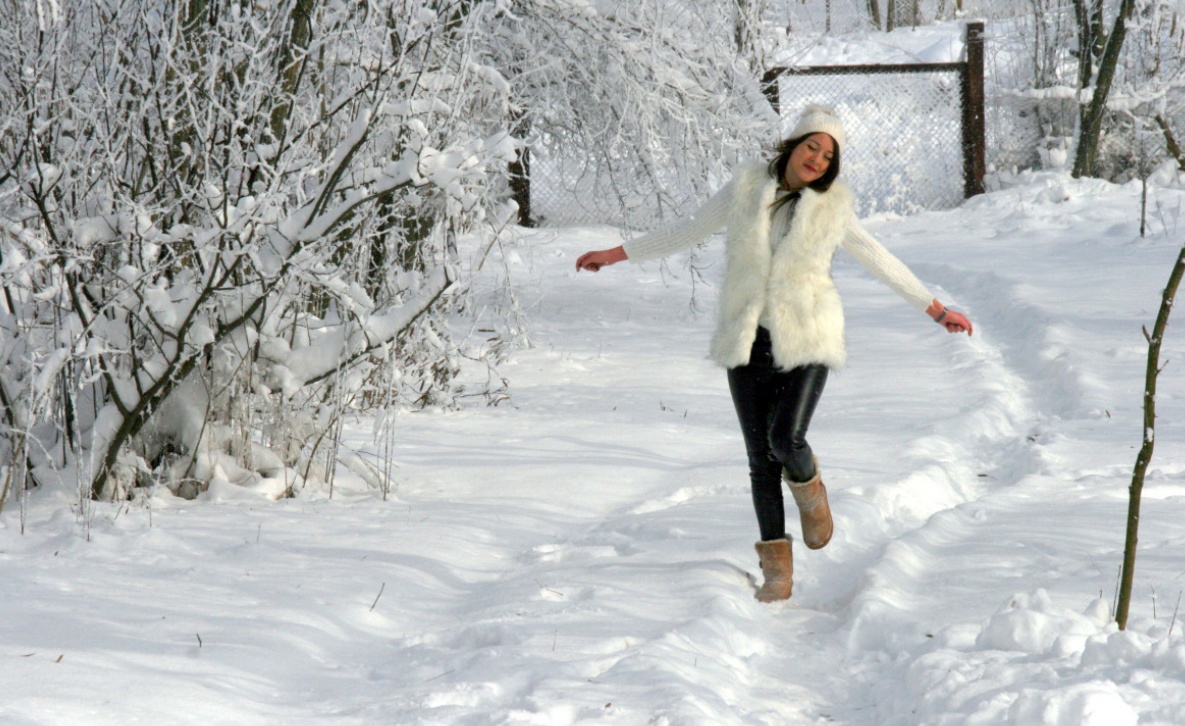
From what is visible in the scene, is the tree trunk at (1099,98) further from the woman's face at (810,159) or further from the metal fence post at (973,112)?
the woman's face at (810,159)

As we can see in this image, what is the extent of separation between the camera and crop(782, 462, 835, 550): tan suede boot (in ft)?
12.2

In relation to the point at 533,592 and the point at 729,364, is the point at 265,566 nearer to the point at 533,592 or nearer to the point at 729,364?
the point at 533,592

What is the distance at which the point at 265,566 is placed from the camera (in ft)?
12.2

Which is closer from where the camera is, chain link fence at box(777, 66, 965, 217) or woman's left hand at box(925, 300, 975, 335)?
woman's left hand at box(925, 300, 975, 335)

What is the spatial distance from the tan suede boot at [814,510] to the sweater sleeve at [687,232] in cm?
86

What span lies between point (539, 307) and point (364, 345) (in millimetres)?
5295

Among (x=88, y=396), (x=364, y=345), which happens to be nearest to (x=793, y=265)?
(x=364, y=345)

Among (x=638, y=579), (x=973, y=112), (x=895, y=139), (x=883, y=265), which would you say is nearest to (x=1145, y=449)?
(x=883, y=265)

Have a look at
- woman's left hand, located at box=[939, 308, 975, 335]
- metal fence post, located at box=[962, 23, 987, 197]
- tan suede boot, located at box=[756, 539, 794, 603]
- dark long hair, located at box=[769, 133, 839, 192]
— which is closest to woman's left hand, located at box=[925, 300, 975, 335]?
woman's left hand, located at box=[939, 308, 975, 335]

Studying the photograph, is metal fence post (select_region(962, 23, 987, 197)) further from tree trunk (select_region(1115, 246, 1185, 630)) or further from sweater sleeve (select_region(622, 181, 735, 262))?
tree trunk (select_region(1115, 246, 1185, 630))

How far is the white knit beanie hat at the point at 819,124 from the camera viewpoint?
359 centimetres

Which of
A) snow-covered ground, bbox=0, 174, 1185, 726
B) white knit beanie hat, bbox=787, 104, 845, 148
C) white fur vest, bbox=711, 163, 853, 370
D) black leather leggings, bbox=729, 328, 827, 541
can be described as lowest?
snow-covered ground, bbox=0, 174, 1185, 726

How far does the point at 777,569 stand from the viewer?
12.1 feet

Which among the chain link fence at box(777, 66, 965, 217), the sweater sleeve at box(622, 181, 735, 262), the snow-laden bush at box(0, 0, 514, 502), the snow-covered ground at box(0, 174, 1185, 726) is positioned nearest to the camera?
the snow-covered ground at box(0, 174, 1185, 726)
